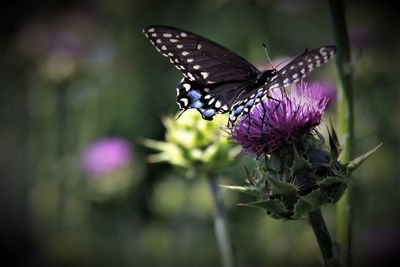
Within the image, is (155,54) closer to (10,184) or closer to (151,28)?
(10,184)

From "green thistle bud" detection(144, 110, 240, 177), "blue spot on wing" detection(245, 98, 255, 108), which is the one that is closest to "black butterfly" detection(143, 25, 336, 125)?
"blue spot on wing" detection(245, 98, 255, 108)

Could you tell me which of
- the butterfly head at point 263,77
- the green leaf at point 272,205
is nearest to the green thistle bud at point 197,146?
the butterfly head at point 263,77

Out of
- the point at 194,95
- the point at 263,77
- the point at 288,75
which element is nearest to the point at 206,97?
the point at 194,95

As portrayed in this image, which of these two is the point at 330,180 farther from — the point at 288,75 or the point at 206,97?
the point at 206,97

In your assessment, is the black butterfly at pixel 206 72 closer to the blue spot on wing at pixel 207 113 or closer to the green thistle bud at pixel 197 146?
the blue spot on wing at pixel 207 113

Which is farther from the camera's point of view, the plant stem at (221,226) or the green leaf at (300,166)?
the plant stem at (221,226)

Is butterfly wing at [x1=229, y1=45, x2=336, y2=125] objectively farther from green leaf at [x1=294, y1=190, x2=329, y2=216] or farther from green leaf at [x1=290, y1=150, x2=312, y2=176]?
green leaf at [x1=294, y1=190, x2=329, y2=216]
